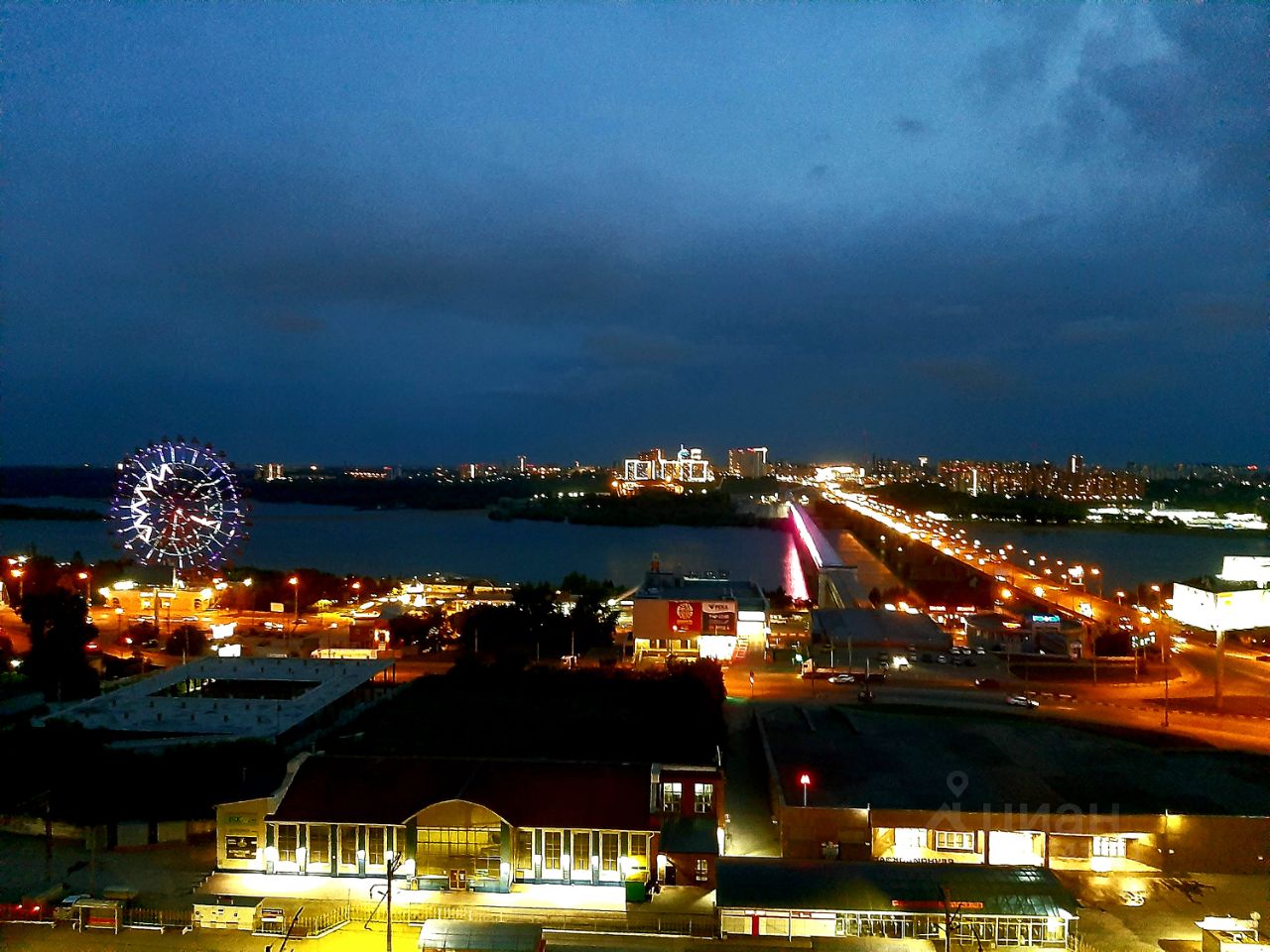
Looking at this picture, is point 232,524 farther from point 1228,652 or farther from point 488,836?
point 1228,652

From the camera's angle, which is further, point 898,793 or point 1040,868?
point 898,793

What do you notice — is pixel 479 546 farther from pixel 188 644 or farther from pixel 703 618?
pixel 703 618

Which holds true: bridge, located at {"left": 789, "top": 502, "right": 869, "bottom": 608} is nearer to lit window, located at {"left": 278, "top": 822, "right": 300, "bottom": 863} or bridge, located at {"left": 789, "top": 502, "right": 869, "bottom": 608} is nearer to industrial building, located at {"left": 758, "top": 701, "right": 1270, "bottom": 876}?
industrial building, located at {"left": 758, "top": 701, "right": 1270, "bottom": 876}

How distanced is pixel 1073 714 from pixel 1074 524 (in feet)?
75.5

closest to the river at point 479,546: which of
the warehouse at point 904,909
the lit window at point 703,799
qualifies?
the lit window at point 703,799

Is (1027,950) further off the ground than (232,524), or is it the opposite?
(232,524)

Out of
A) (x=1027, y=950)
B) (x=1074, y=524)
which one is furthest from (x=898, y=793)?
(x=1074, y=524)

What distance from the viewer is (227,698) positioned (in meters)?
5.32

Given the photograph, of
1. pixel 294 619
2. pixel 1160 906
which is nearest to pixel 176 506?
pixel 294 619

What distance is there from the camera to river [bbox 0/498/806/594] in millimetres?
16016

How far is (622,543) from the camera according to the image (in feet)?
69.6

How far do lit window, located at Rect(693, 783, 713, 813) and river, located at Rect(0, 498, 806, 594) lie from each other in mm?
10000

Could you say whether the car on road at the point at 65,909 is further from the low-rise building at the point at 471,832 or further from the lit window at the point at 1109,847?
the lit window at the point at 1109,847

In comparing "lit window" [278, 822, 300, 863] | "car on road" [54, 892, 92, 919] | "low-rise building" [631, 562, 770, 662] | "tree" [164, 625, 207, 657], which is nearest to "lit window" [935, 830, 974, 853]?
"lit window" [278, 822, 300, 863]
